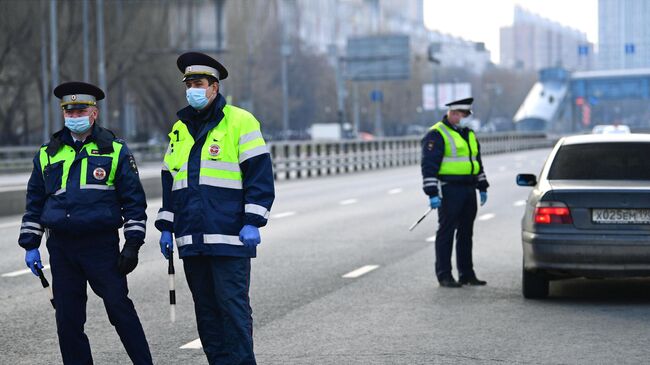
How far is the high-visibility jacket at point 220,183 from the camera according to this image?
21.8ft

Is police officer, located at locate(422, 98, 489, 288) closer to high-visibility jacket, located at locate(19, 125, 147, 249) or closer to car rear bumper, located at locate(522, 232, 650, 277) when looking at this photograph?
car rear bumper, located at locate(522, 232, 650, 277)

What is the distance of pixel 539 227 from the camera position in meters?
10.9

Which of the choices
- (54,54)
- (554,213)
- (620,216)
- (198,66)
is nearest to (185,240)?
(198,66)

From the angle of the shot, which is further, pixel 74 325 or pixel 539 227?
pixel 539 227

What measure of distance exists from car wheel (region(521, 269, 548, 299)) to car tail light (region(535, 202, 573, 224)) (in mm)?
538

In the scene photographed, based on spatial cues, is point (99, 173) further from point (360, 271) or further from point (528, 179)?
point (360, 271)

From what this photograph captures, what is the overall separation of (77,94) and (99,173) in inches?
18.1

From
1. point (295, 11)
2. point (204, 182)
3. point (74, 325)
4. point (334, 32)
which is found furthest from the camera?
point (334, 32)

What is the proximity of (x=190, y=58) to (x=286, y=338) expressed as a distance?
3.07 meters

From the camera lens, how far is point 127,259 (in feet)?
23.0

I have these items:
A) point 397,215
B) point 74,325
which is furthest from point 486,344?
point 397,215

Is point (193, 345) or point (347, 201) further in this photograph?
point (347, 201)

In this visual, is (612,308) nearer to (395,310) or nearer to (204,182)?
(395,310)

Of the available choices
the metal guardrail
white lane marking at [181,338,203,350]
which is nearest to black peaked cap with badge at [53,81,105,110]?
white lane marking at [181,338,203,350]
